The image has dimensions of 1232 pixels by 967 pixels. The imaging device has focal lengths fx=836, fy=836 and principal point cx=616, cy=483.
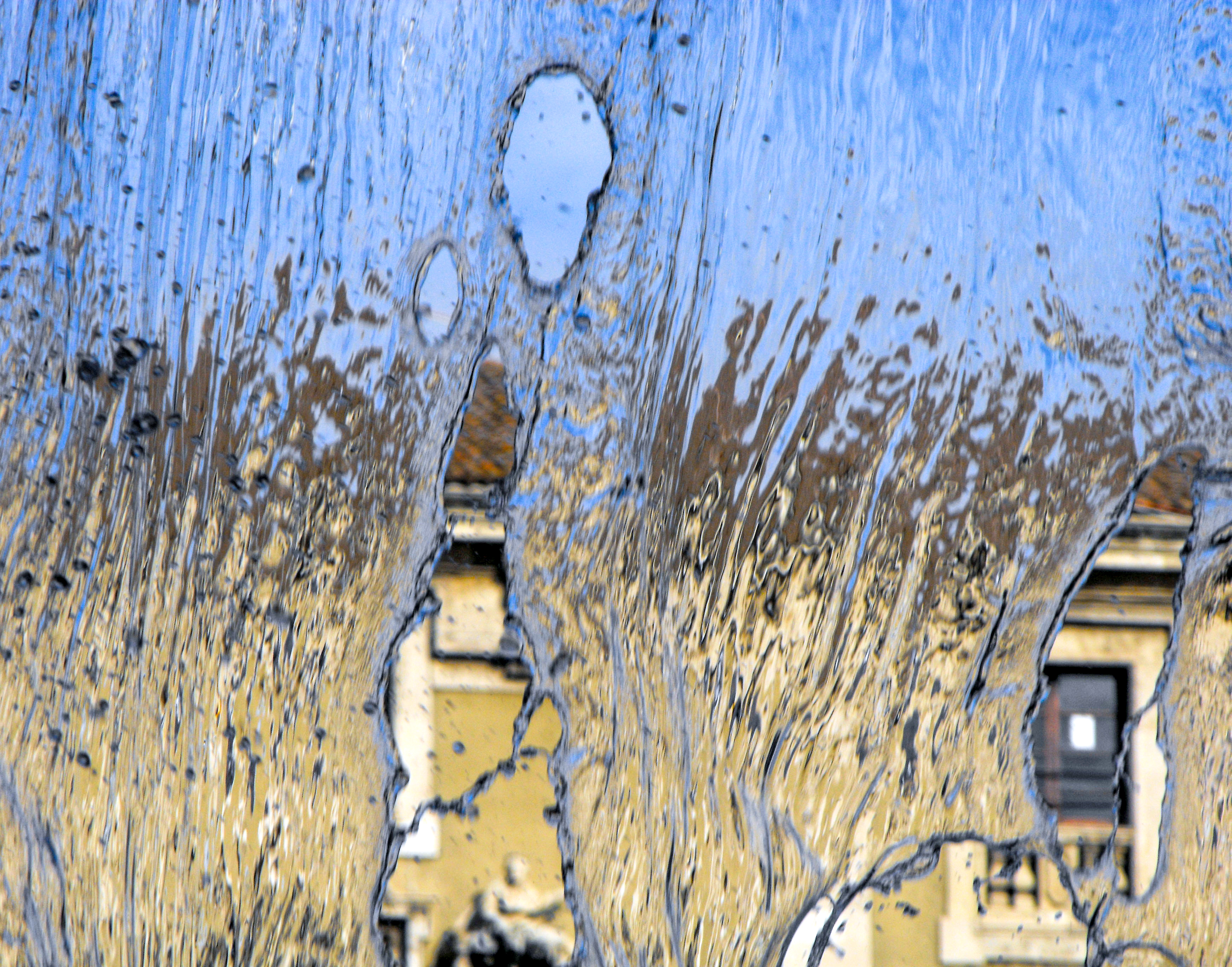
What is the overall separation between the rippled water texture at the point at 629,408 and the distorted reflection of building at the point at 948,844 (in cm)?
3

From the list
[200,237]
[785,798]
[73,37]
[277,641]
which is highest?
[73,37]

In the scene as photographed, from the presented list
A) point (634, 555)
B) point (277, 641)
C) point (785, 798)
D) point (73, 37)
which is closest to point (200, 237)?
point (73, 37)

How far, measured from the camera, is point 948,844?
0.87 m

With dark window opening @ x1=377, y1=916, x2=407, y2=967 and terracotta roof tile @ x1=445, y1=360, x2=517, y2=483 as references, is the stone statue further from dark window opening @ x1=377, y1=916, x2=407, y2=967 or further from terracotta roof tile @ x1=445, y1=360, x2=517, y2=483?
terracotta roof tile @ x1=445, y1=360, x2=517, y2=483

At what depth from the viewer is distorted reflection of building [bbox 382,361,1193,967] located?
0.86m

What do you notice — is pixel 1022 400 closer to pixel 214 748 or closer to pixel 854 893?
pixel 854 893

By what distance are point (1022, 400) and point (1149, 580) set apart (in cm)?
23

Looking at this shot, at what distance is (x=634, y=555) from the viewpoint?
870mm

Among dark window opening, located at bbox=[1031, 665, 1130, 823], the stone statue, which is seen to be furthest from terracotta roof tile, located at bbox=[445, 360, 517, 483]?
dark window opening, located at bbox=[1031, 665, 1130, 823]

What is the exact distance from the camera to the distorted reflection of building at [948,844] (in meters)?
0.86

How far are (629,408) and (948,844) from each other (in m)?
0.56

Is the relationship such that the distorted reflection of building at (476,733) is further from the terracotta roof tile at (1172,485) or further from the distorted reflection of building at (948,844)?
the terracotta roof tile at (1172,485)

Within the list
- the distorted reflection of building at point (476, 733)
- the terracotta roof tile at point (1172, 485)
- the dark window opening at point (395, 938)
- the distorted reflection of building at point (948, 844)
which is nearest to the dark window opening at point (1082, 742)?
the distorted reflection of building at point (948, 844)

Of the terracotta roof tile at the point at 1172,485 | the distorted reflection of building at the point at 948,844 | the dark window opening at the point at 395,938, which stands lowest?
the dark window opening at the point at 395,938
